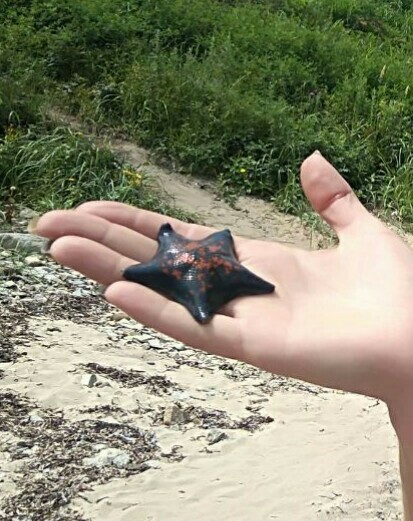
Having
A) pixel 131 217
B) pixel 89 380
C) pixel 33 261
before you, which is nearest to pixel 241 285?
pixel 131 217

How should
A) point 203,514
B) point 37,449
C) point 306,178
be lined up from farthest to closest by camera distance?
point 37,449, point 203,514, point 306,178

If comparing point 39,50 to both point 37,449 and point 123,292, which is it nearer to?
point 37,449

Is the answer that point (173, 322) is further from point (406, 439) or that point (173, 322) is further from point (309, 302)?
point (406, 439)

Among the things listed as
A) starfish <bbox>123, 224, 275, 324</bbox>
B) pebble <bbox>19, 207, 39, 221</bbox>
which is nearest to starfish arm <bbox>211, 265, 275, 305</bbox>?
starfish <bbox>123, 224, 275, 324</bbox>

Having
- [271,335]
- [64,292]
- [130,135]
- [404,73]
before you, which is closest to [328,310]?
[271,335]

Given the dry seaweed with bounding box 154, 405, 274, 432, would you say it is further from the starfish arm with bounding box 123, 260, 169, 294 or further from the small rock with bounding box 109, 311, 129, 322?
the starfish arm with bounding box 123, 260, 169, 294

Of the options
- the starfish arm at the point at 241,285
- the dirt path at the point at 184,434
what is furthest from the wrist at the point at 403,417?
the dirt path at the point at 184,434

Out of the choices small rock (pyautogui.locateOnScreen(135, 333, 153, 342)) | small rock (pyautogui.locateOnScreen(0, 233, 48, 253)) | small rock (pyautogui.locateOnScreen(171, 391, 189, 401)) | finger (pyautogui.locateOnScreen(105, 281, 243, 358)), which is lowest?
small rock (pyautogui.locateOnScreen(0, 233, 48, 253))
